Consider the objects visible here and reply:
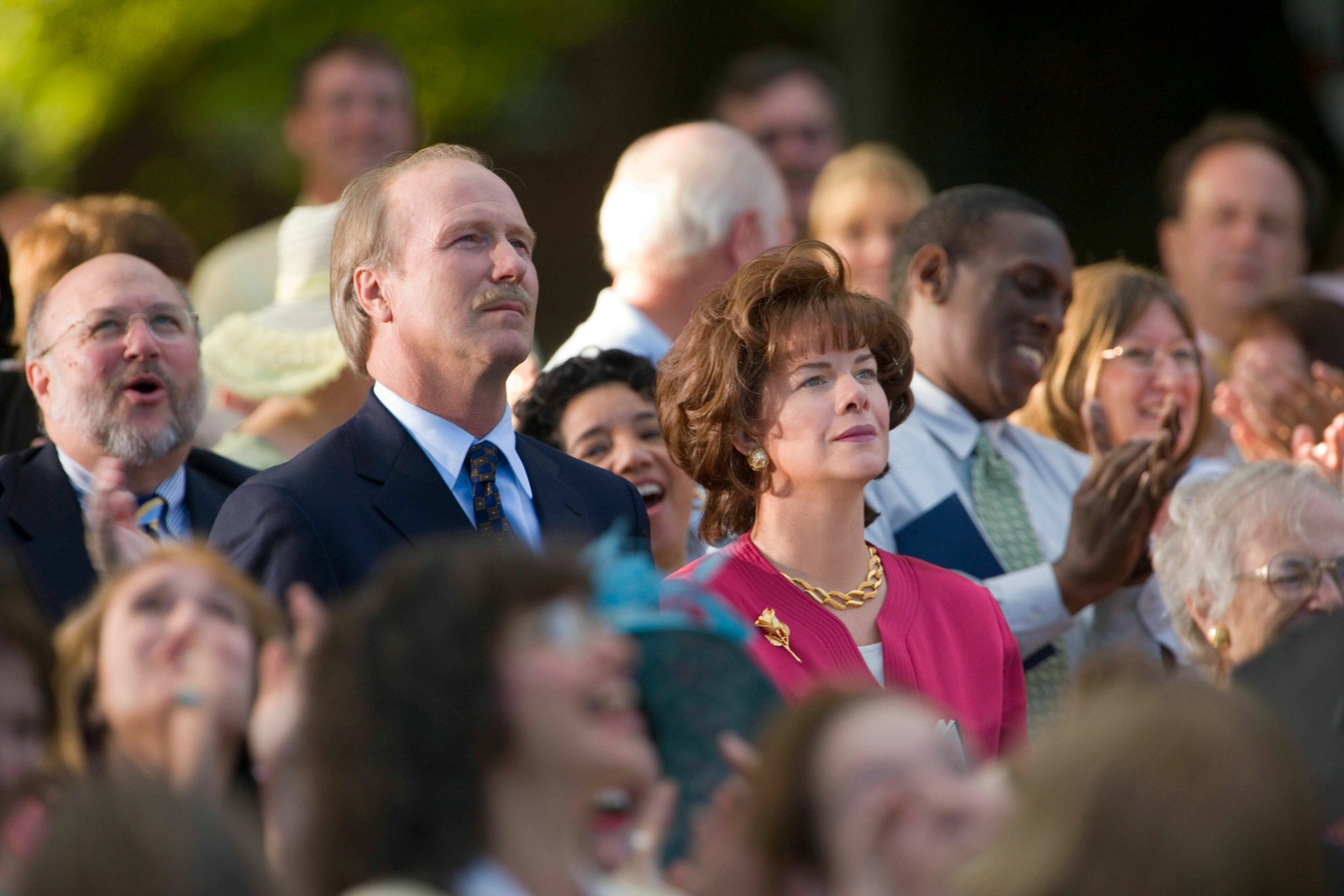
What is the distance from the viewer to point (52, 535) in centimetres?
396

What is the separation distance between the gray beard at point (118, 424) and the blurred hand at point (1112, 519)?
2.23 metres

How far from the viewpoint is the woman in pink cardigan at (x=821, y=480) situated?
379 cm

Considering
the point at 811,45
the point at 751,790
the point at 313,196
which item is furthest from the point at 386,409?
the point at 811,45

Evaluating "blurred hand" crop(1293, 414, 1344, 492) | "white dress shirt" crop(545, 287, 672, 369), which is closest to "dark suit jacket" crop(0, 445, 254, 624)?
"white dress shirt" crop(545, 287, 672, 369)

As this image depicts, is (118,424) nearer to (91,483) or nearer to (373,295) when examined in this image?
(91,483)

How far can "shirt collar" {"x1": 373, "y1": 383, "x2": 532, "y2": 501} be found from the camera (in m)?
3.92

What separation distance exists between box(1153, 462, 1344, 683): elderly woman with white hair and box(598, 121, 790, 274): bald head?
199 centimetres

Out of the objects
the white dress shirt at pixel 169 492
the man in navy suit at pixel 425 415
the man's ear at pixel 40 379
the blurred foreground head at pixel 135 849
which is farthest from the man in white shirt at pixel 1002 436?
the blurred foreground head at pixel 135 849

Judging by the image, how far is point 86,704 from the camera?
8.46ft

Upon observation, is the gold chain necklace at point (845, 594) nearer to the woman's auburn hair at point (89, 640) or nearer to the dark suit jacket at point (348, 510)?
the dark suit jacket at point (348, 510)

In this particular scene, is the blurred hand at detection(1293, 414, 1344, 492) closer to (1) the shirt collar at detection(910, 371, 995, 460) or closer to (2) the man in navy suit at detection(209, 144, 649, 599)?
(1) the shirt collar at detection(910, 371, 995, 460)

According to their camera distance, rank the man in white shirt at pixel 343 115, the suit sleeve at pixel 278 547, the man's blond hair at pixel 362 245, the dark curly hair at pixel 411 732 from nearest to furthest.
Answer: the dark curly hair at pixel 411 732
the suit sleeve at pixel 278 547
the man's blond hair at pixel 362 245
the man in white shirt at pixel 343 115

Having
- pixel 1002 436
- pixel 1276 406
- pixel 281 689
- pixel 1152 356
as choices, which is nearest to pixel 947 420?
pixel 1002 436

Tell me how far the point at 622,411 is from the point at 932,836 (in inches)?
107
